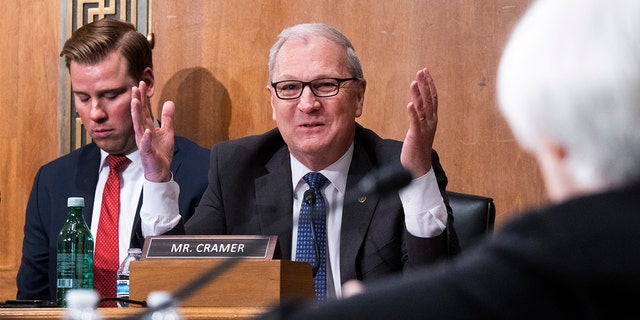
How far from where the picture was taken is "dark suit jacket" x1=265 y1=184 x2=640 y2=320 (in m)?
0.71

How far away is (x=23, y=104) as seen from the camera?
12.9ft

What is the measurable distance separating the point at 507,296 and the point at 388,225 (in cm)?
197

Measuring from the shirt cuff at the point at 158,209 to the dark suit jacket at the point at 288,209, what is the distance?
0.14m

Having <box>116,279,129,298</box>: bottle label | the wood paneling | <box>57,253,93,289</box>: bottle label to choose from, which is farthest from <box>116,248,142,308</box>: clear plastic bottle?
the wood paneling

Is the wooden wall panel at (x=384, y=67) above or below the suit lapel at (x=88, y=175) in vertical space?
above

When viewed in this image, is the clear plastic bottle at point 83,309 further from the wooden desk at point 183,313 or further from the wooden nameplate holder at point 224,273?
the wooden nameplate holder at point 224,273

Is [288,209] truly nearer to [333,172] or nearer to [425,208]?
[333,172]

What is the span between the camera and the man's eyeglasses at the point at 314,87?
2.90 meters

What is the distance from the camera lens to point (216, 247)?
2.25 metres

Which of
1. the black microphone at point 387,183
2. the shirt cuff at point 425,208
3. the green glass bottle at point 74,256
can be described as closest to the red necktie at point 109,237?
the green glass bottle at point 74,256

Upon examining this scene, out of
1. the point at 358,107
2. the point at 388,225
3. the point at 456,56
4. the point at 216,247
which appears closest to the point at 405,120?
the point at 456,56

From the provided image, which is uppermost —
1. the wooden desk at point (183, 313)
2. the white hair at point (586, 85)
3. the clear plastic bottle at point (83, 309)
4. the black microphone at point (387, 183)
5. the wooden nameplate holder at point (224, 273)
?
the white hair at point (586, 85)

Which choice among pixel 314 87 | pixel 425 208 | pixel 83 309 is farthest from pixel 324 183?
pixel 83 309

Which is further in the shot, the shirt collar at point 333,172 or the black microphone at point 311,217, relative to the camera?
the shirt collar at point 333,172
